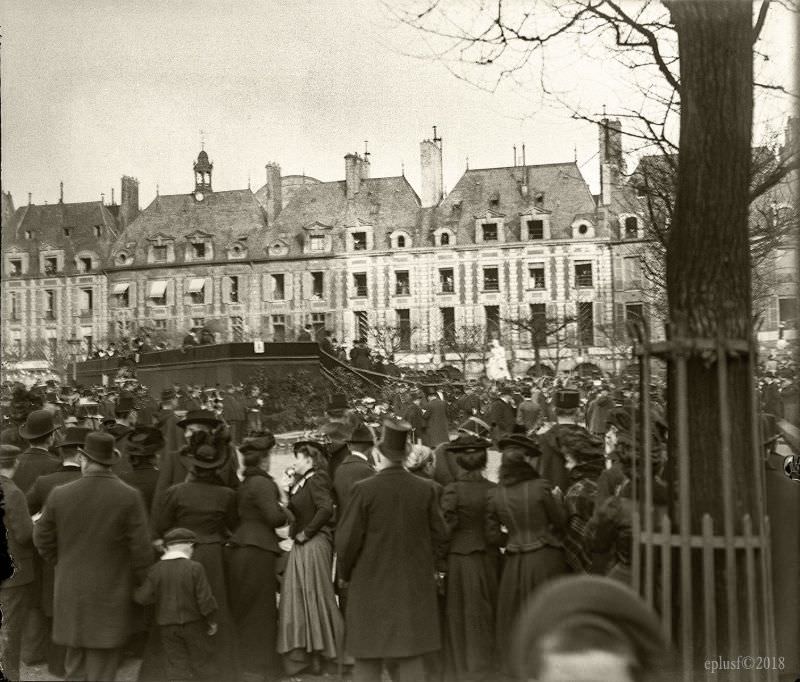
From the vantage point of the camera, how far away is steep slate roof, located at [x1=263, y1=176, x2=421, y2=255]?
22.4 m

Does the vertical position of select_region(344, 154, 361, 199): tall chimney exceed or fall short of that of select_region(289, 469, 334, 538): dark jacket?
it exceeds it

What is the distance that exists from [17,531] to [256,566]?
1767mm

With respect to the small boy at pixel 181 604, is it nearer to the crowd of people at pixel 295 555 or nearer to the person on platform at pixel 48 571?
the crowd of people at pixel 295 555

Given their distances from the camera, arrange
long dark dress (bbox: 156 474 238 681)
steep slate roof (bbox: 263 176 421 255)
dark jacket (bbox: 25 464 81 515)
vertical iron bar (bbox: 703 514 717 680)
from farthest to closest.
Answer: steep slate roof (bbox: 263 176 421 255)
dark jacket (bbox: 25 464 81 515)
long dark dress (bbox: 156 474 238 681)
vertical iron bar (bbox: 703 514 717 680)

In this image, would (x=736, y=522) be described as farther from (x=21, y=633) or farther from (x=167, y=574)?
(x=21, y=633)

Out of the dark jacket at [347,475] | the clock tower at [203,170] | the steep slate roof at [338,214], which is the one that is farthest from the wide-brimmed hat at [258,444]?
the steep slate roof at [338,214]

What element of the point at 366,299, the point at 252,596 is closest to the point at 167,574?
the point at 252,596

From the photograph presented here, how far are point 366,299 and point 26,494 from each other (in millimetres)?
16952

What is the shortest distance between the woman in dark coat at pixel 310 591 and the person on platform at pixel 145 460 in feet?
4.28

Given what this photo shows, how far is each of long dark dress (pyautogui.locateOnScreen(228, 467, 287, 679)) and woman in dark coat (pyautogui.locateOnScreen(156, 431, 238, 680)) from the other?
11cm

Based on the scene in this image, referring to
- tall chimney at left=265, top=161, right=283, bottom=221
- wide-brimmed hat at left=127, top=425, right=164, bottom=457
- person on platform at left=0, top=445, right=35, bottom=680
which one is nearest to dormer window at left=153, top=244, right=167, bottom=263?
tall chimney at left=265, top=161, right=283, bottom=221

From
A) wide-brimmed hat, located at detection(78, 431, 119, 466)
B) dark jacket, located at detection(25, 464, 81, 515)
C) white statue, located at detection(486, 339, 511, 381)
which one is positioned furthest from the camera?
white statue, located at detection(486, 339, 511, 381)

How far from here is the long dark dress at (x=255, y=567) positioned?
256 inches

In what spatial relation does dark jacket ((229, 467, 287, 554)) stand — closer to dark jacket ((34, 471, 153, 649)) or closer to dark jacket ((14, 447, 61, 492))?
dark jacket ((34, 471, 153, 649))
